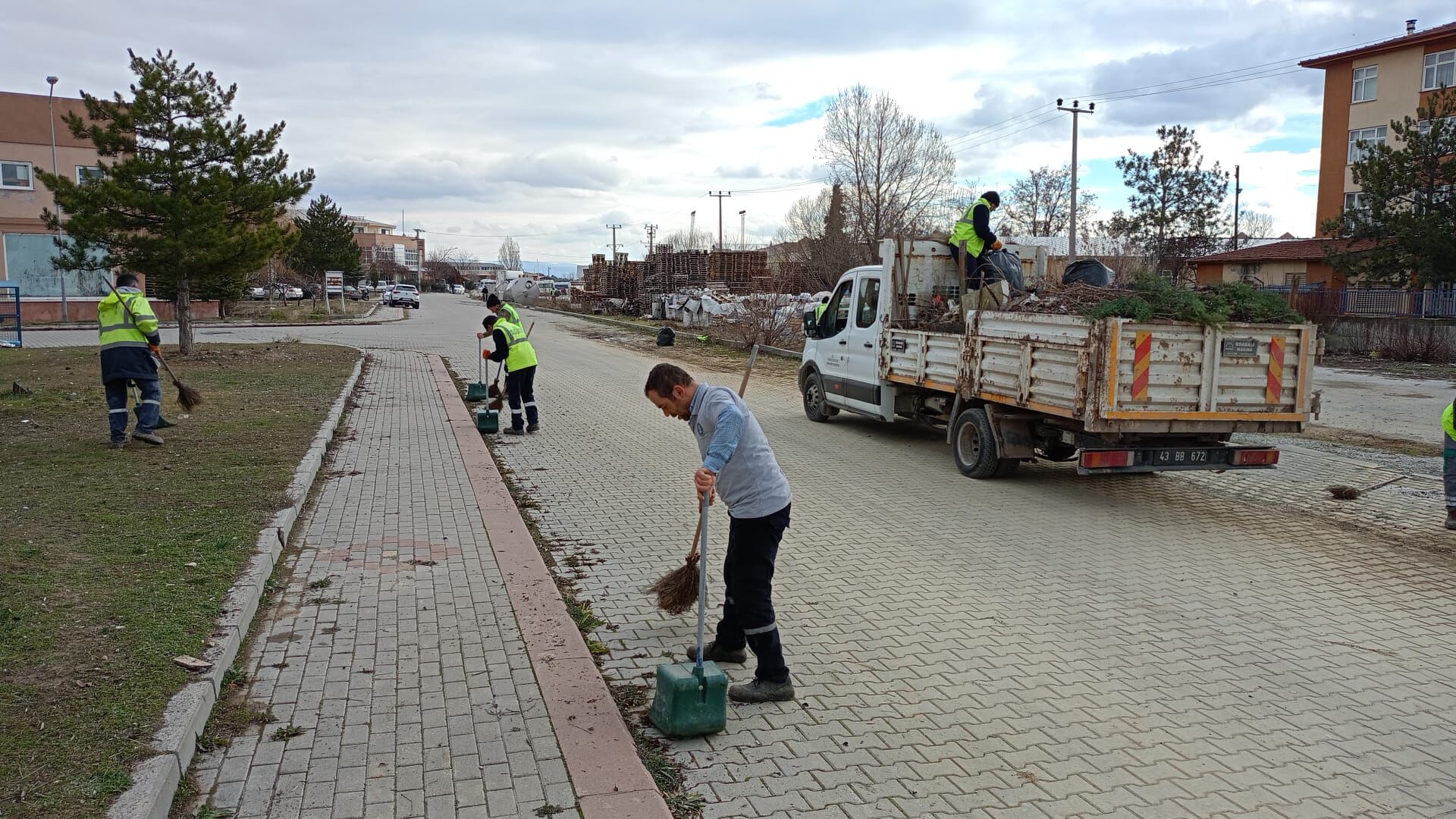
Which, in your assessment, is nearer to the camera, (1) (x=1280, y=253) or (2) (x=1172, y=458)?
(2) (x=1172, y=458)

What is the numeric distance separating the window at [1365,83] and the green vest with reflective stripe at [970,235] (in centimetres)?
4186

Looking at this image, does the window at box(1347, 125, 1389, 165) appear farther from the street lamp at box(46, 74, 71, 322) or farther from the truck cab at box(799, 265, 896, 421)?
the street lamp at box(46, 74, 71, 322)

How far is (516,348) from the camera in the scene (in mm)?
12156

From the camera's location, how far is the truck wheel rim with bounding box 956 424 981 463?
10.1m

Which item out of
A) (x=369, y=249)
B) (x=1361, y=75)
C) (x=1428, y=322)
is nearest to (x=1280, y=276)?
(x=1361, y=75)

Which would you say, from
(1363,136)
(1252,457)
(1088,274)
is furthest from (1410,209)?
(1252,457)

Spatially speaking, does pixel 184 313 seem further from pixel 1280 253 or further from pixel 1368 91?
pixel 1368 91

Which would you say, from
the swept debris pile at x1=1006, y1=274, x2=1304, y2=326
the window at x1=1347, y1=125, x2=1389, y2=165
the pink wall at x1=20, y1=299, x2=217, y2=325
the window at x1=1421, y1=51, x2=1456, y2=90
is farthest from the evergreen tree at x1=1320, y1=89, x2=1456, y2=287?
the pink wall at x1=20, y1=299, x2=217, y2=325

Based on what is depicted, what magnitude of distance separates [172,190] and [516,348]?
37.7ft

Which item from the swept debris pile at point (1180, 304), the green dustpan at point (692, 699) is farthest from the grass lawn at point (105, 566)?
the swept debris pile at point (1180, 304)

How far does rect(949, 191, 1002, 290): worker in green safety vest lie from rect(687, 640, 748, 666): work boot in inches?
288

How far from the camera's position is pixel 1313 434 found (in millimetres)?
13156

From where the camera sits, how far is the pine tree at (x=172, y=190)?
60.8ft

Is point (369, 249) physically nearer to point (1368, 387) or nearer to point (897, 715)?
point (1368, 387)
